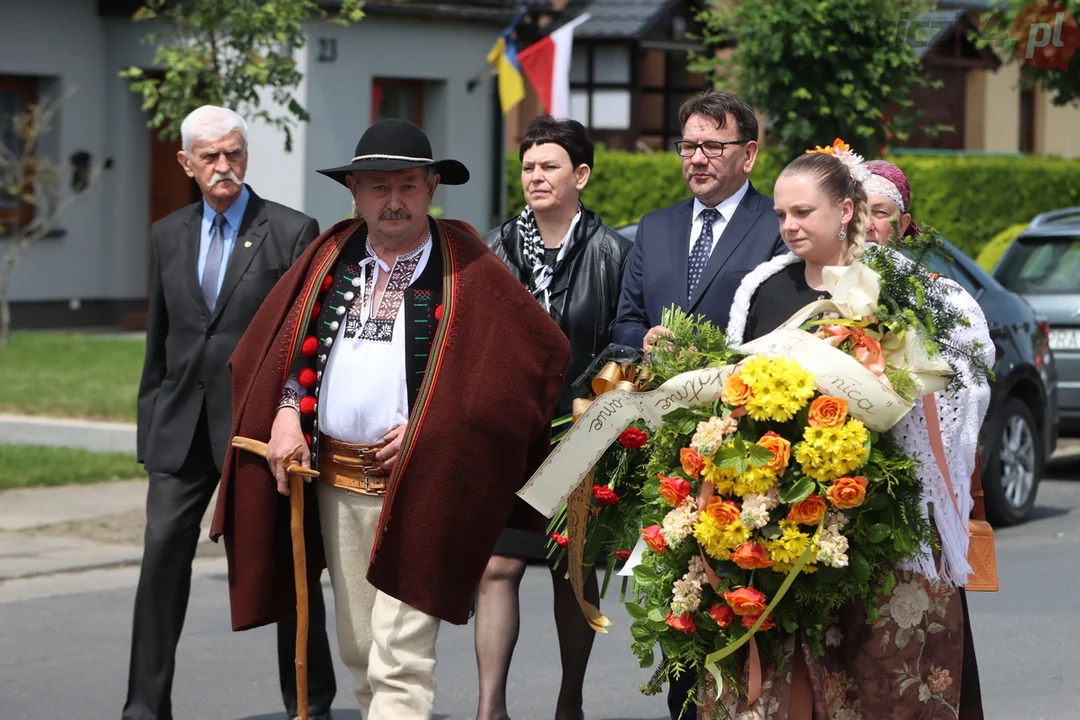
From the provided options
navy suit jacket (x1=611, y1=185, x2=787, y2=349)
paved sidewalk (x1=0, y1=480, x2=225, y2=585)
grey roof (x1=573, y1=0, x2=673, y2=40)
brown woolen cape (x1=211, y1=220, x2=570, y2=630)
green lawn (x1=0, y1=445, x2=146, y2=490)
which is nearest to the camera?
brown woolen cape (x1=211, y1=220, x2=570, y2=630)

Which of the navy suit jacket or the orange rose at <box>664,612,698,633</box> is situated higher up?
the navy suit jacket

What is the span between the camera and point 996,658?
7.19 m

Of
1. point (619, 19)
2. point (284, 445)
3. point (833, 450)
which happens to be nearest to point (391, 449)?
point (284, 445)

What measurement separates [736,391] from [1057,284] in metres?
8.88

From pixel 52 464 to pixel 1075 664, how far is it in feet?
23.5

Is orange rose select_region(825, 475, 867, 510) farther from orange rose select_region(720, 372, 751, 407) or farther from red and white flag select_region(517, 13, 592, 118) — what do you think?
red and white flag select_region(517, 13, 592, 118)

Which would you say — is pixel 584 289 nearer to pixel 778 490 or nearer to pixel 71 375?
pixel 778 490

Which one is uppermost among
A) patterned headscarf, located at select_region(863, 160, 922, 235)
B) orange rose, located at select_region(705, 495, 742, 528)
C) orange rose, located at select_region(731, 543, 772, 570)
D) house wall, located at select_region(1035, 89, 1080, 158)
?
house wall, located at select_region(1035, 89, 1080, 158)

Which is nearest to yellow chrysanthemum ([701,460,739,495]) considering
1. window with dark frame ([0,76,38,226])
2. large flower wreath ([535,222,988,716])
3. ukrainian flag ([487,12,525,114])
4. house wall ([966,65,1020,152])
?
large flower wreath ([535,222,988,716])

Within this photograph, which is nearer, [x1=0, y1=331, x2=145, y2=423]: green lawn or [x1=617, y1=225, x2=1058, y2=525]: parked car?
[x1=617, y1=225, x2=1058, y2=525]: parked car

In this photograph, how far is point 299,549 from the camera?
4.79 meters

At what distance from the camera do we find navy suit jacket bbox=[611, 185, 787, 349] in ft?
17.9

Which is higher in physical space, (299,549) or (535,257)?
(535,257)

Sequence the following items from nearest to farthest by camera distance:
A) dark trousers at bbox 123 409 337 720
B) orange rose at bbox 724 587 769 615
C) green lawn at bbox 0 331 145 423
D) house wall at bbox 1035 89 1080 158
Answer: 1. orange rose at bbox 724 587 769 615
2. dark trousers at bbox 123 409 337 720
3. green lawn at bbox 0 331 145 423
4. house wall at bbox 1035 89 1080 158
